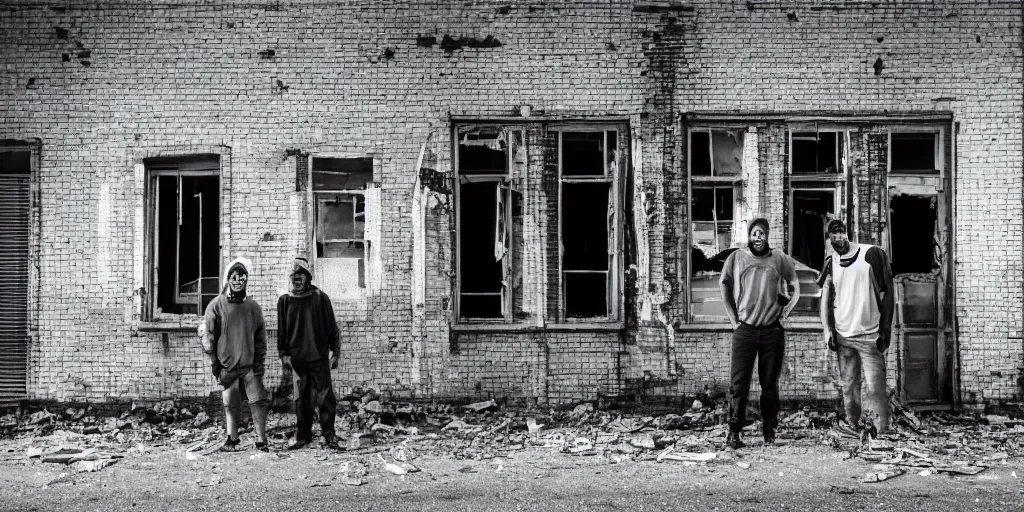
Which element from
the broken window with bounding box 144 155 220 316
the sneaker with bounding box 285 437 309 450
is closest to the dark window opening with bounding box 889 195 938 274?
the sneaker with bounding box 285 437 309 450

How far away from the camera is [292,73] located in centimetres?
879

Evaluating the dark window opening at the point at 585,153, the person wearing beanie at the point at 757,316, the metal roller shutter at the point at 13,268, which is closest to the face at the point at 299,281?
the dark window opening at the point at 585,153

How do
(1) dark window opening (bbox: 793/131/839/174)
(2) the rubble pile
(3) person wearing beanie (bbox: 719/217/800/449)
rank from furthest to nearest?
(1) dark window opening (bbox: 793/131/839/174), (3) person wearing beanie (bbox: 719/217/800/449), (2) the rubble pile

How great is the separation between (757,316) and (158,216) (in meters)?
6.38

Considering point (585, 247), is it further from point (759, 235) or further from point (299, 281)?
point (299, 281)

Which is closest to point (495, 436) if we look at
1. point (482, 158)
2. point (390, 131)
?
point (482, 158)

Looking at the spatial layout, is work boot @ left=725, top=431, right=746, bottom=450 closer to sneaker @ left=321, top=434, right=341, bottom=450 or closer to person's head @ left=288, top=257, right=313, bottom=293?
sneaker @ left=321, top=434, right=341, bottom=450

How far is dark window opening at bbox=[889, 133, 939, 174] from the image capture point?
8.86 m

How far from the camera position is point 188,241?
9.06 m

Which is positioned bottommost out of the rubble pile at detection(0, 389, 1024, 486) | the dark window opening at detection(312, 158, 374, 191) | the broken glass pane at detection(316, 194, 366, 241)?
the rubble pile at detection(0, 389, 1024, 486)

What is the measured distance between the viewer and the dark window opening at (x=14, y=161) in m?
8.88

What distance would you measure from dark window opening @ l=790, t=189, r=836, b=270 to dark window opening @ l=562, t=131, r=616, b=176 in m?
2.09

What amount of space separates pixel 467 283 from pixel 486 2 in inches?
119

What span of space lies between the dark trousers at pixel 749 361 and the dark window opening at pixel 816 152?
246 centimetres
